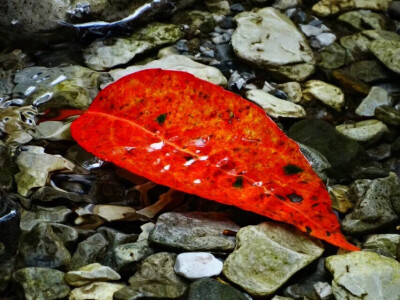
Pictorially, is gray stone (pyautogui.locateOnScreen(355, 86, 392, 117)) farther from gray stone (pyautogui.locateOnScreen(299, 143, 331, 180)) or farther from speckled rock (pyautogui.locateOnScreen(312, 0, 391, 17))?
speckled rock (pyautogui.locateOnScreen(312, 0, 391, 17))

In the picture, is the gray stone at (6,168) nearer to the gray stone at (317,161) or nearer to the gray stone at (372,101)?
the gray stone at (317,161)

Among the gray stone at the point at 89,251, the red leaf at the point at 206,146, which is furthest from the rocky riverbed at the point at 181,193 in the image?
the red leaf at the point at 206,146

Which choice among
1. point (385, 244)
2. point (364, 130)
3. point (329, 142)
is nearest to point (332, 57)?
point (364, 130)

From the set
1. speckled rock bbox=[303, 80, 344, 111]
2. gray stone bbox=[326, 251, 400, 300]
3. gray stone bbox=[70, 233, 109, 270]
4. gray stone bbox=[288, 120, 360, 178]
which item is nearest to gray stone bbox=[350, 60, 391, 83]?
speckled rock bbox=[303, 80, 344, 111]

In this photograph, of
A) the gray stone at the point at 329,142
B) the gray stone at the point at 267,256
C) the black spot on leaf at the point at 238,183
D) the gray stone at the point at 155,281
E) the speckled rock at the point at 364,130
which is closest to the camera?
the gray stone at the point at 155,281

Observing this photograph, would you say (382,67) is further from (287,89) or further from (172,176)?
(172,176)

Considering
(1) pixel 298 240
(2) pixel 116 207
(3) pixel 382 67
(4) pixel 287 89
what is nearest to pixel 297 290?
(1) pixel 298 240

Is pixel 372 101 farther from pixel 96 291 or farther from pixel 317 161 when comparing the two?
pixel 96 291
